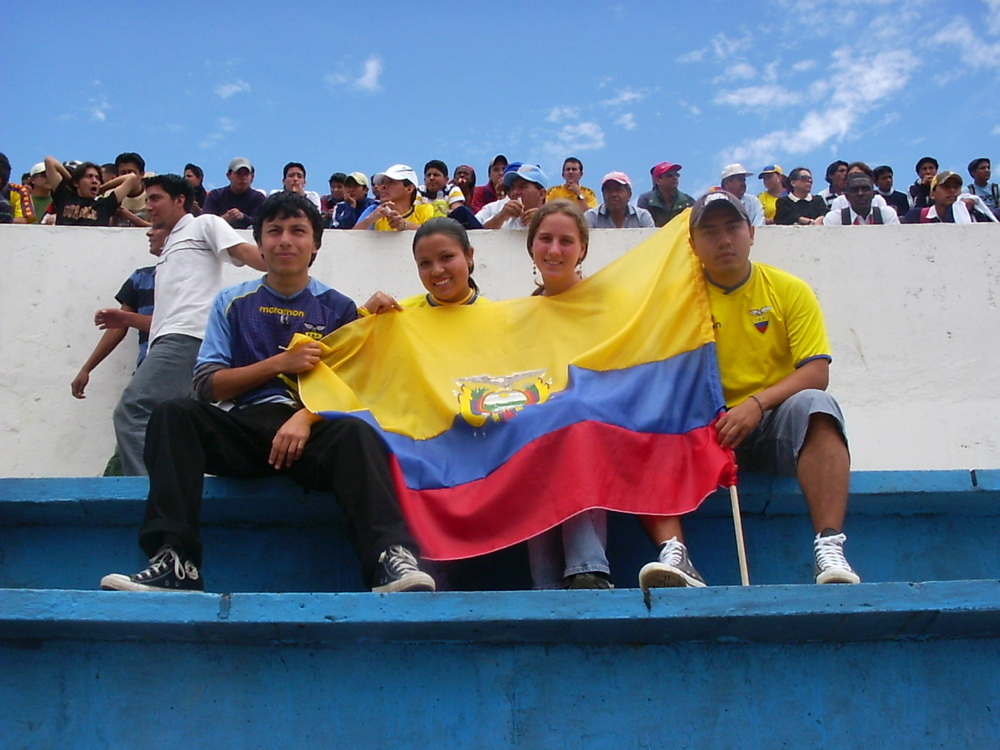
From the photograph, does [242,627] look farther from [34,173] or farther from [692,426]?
[34,173]

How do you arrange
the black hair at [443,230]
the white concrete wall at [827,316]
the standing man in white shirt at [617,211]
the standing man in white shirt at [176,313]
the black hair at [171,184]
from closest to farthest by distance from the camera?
1. the black hair at [443,230]
2. the standing man in white shirt at [176,313]
3. the black hair at [171,184]
4. the white concrete wall at [827,316]
5. the standing man in white shirt at [617,211]

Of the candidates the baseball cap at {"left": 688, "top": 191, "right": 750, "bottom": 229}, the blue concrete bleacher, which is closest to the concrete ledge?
the blue concrete bleacher

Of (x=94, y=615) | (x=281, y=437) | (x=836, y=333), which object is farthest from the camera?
(x=836, y=333)

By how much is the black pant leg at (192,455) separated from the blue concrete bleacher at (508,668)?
331 mm

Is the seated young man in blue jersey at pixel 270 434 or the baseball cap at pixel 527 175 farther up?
the baseball cap at pixel 527 175

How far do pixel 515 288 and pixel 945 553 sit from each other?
3.02m

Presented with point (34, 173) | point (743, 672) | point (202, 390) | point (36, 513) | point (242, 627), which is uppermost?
point (34, 173)

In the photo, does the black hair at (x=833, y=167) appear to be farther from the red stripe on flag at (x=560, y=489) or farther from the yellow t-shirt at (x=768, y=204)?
the red stripe on flag at (x=560, y=489)

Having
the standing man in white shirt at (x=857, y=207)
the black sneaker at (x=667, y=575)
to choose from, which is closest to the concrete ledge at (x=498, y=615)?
the black sneaker at (x=667, y=575)

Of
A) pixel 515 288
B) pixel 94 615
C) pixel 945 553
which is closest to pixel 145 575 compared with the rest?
pixel 94 615

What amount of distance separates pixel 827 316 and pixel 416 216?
103 inches

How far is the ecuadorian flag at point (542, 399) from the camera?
121 inches

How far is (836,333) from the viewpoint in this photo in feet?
18.8

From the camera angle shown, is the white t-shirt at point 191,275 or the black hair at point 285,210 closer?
the black hair at point 285,210
